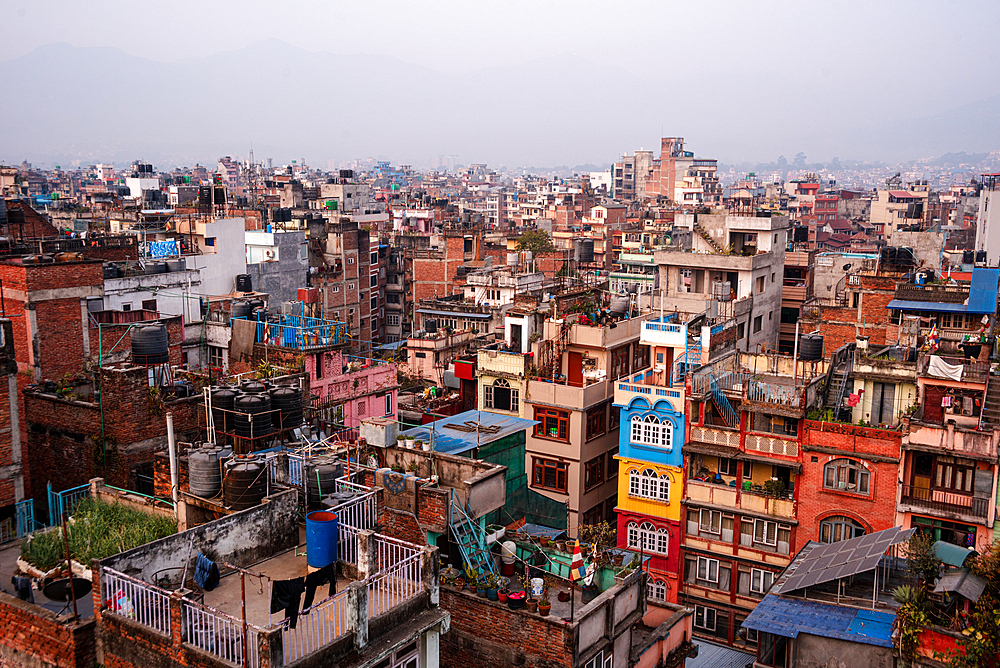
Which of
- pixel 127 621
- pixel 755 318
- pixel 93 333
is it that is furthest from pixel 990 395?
pixel 93 333

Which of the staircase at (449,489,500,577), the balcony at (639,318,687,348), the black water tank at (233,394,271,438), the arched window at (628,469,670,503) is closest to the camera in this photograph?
the staircase at (449,489,500,577)

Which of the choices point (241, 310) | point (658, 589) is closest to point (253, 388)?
point (241, 310)

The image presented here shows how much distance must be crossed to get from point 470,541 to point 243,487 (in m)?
4.82

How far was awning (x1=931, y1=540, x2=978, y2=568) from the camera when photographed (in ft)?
69.7

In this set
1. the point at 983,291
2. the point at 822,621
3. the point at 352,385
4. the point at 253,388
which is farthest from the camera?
the point at 983,291

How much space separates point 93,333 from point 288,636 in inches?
687

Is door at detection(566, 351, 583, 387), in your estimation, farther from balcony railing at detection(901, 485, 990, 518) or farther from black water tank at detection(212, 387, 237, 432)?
black water tank at detection(212, 387, 237, 432)

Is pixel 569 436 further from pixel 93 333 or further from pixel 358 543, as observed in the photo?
pixel 358 543

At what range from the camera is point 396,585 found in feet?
42.1

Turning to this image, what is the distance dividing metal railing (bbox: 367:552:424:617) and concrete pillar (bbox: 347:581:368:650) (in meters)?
0.54

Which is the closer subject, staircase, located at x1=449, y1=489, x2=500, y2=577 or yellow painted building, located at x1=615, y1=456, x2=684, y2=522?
staircase, located at x1=449, y1=489, x2=500, y2=577

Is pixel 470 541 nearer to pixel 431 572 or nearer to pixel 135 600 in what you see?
pixel 431 572

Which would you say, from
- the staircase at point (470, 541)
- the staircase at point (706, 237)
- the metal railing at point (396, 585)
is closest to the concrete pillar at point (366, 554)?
the metal railing at point (396, 585)

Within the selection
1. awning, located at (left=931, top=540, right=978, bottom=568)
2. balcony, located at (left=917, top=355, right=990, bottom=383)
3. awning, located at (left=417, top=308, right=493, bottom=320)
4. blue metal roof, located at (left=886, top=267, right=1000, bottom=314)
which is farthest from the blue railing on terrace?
blue metal roof, located at (left=886, top=267, right=1000, bottom=314)
